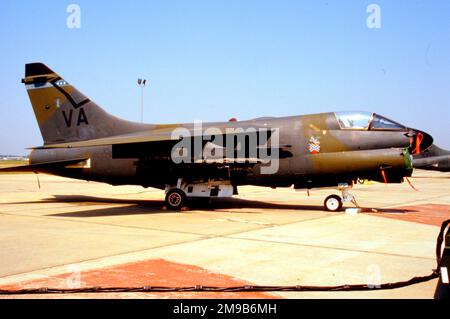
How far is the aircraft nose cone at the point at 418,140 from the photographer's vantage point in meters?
11.8

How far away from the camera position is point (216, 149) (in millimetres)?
13094

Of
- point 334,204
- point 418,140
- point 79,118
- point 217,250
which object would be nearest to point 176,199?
point 79,118

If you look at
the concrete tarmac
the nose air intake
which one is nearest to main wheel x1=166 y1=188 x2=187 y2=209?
the concrete tarmac

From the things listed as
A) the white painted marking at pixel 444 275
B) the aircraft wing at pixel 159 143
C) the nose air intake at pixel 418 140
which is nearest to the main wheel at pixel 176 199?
the aircraft wing at pixel 159 143

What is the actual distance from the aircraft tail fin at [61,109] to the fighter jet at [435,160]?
26869 mm

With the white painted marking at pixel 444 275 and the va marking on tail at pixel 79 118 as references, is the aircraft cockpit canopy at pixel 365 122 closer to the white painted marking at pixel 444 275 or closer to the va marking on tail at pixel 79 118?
the va marking on tail at pixel 79 118

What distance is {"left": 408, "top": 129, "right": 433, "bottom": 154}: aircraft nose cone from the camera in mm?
11750

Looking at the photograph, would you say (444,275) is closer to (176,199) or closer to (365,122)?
(365,122)

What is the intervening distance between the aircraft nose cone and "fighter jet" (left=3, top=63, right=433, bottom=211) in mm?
28

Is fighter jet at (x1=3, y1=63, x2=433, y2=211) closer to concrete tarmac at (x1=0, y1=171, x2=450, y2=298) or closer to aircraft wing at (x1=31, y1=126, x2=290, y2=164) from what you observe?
aircraft wing at (x1=31, y1=126, x2=290, y2=164)

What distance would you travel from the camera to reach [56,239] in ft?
26.2

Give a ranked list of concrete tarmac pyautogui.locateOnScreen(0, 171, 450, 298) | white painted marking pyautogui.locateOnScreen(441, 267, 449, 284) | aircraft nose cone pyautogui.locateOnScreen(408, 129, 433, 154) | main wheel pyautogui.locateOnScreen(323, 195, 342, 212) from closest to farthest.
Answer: white painted marking pyautogui.locateOnScreen(441, 267, 449, 284), concrete tarmac pyautogui.locateOnScreen(0, 171, 450, 298), aircraft nose cone pyautogui.locateOnScreen(408, 129, 433, 154), main wheel pyautogui.locateOnScreen(323, 195, 342, 212)
